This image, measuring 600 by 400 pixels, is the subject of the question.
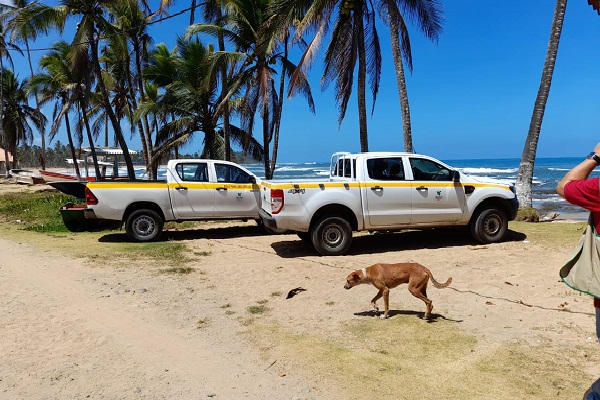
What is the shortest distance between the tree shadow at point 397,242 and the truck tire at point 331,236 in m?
0.29

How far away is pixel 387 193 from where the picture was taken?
8828 mm

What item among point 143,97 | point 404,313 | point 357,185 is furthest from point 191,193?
point 143,97

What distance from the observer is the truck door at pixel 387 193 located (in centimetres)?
878

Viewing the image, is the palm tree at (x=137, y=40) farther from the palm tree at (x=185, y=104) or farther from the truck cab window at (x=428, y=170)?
the truck cab window at (x=428, y=170)

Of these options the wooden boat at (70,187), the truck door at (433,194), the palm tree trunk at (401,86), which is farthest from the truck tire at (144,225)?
the palm tree trunk at (401,86)

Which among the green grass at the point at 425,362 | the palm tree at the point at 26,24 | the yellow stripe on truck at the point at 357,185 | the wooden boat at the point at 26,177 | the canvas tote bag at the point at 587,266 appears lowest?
the green grass at the point at 425,362

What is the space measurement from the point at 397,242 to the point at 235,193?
3.65 metres

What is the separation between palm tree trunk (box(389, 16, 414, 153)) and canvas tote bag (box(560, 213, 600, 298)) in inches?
452

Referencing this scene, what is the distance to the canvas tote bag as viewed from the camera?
104 inches

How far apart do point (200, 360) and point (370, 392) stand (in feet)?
5.02

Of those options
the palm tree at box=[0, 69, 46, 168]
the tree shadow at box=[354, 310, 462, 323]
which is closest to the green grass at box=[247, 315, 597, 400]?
the tree shadow at box=[354, 310, 462, 323]

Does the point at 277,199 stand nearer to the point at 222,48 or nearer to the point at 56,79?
the point at 222,48

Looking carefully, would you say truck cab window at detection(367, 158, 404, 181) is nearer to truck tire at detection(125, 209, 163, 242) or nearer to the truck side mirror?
the truck side mirror

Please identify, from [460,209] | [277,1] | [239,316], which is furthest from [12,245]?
[277,1]
